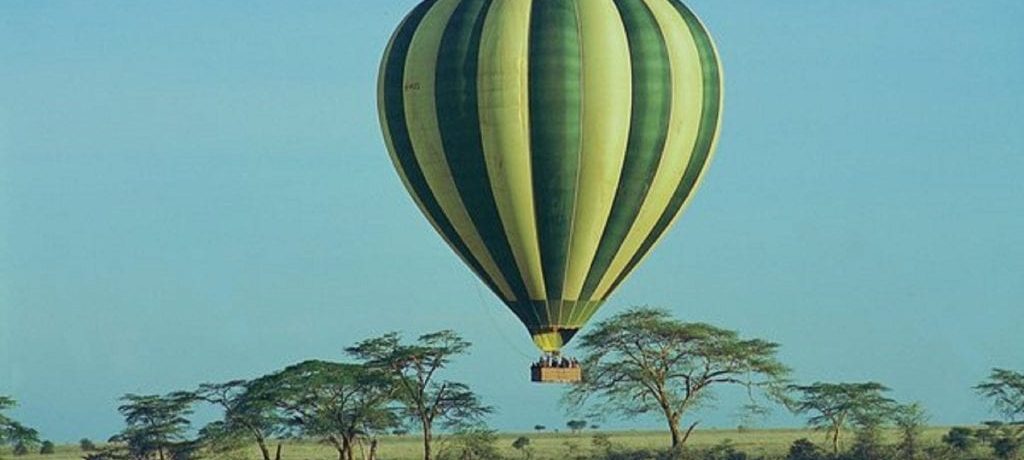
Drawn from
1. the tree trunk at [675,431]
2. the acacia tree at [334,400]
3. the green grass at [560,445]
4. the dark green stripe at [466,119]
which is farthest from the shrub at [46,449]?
the dark green stripe at [466,119]

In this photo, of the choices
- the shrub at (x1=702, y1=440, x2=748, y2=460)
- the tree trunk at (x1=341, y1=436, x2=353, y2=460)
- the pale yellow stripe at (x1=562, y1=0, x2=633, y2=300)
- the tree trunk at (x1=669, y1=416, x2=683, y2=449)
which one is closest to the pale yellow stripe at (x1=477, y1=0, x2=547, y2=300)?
the pale yellow stripe at (x1=562, y1=0, x2=633, y2=300)

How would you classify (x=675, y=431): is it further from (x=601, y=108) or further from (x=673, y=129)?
(x=601, y=108)

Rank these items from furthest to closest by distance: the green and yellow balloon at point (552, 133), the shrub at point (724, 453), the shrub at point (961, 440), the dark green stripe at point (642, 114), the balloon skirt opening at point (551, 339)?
the shrub at point (961, 440), the shrub at point (724, 453), the balloon skirt opening at point (551, 339), the dark green stripe at point (642, 114), the green and yellow balloon at point (552, 133)

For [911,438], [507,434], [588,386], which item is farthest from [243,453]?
[507,434]

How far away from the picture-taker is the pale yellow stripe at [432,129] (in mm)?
56406

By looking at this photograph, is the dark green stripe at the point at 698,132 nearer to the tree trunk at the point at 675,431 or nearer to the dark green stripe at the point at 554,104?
the dark green stripe at the point at 554,104

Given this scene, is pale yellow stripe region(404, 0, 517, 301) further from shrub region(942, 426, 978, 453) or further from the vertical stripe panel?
shrub region(942, 426, 978, 453)

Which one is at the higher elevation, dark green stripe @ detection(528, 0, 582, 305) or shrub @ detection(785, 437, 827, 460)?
dark green stripe @ detection(528, 0, 582, 305)

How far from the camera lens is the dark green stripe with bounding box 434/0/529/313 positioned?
5547 cm

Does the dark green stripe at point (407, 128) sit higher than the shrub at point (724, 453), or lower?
higher

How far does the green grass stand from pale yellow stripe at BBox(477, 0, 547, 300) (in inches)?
1264

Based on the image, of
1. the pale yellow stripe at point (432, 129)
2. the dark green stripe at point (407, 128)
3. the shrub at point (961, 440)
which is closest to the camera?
the pale yellow stripe at point (432, 129)

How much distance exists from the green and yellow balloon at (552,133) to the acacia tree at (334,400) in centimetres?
2660

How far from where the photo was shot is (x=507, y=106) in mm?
55125
